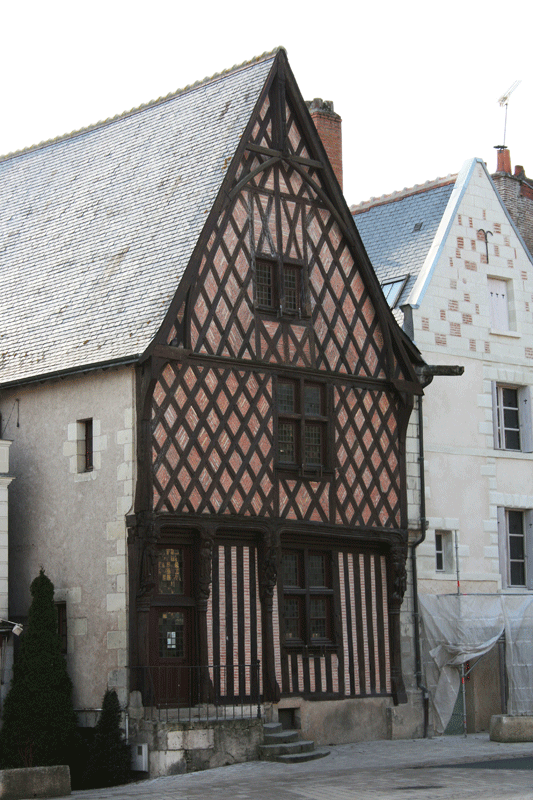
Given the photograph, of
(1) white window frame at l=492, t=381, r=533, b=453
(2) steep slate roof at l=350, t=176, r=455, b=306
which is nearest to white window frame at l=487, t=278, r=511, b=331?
(1) white window frame at l=492, t=381, r=533, b=453

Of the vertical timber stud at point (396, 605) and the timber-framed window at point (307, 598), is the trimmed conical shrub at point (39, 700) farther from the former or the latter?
the vertical timber stud at point (396, 605)

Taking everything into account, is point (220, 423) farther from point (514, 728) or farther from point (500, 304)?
point (500, 304)

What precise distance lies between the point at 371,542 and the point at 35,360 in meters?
6.73

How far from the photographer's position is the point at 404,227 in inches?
1130

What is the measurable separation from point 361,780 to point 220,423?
6.38 metres

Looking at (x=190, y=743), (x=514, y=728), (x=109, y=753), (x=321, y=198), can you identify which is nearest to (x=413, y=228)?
→ (x=321, y=198)

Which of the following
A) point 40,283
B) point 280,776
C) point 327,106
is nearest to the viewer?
point 280,776

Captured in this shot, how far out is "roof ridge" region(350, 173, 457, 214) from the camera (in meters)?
28.8

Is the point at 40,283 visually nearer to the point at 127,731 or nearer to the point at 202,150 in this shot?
the point at 202,150

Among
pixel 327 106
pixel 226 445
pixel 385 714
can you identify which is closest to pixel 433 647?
pixel 385 714

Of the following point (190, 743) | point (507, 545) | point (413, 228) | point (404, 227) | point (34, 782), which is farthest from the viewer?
point (404, 227)

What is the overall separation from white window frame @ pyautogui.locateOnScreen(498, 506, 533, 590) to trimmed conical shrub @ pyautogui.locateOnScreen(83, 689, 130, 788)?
9278 mm

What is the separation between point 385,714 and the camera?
78.7 ft

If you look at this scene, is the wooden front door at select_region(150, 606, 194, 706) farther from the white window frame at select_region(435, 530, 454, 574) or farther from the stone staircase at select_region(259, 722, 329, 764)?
the white window frame at select_region(435, 530, 454, 574)
